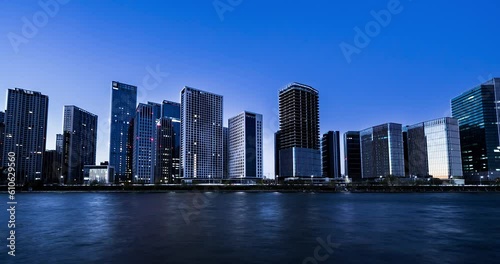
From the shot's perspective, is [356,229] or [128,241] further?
[356,229]

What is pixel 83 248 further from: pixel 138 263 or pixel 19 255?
pixel 138 263

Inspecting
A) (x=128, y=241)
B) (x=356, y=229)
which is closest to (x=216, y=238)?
(x=128, y=241)

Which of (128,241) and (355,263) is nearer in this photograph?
(355,263)

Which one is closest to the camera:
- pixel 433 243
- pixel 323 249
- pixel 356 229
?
pixel 323 249

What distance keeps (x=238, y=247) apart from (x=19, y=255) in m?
21.8

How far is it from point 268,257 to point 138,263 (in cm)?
1173

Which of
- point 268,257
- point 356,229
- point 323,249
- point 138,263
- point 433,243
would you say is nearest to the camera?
point 138,263

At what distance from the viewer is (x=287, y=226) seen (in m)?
55.7

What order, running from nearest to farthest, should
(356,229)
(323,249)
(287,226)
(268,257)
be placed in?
(268,257), (323,249), (356,229), (287,226)

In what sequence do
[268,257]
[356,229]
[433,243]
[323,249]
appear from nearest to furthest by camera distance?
[268,257] < [323,249] < [433,243] < [356,229]

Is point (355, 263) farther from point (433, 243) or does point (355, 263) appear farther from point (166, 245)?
point (166, 245)

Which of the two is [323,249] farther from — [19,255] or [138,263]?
[19,255]

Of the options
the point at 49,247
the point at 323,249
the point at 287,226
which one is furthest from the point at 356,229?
the point at 49,247

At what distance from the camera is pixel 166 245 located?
38.2 metres
